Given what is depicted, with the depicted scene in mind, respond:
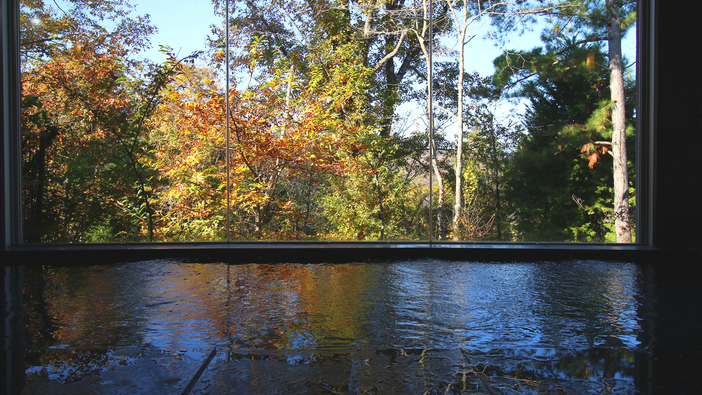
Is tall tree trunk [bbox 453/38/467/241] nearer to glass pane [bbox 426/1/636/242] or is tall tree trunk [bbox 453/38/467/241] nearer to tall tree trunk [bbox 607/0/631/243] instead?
glass pane [bbox 426/1/636/242]

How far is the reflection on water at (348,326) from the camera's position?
4.37 ft

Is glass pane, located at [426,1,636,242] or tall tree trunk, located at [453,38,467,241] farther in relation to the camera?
tall tree trunk, located at [453,38,467,241]

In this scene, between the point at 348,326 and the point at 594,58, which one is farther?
the point at 594,58

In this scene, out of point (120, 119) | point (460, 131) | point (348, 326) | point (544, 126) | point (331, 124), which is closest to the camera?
point (348, 326)

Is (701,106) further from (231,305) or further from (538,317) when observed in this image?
(231,305)

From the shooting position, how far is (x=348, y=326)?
75.0 inches

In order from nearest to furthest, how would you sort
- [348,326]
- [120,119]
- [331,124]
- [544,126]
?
1. [348,326]
2. [544,126]
3. [120,119]
4. [331,124]

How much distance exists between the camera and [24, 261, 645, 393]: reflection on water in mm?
1332

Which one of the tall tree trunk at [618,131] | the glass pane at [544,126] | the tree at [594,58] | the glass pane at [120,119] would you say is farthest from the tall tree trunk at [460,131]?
the glass pane at [120,119]

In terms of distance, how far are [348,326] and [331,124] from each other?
3.43 m

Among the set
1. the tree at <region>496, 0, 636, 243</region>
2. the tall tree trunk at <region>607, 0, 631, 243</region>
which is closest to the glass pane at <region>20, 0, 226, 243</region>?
the tree at <region>496, 0, 636, 243</region>

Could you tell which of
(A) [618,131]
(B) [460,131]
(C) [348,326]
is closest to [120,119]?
(B) [460,131]

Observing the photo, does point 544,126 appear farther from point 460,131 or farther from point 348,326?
point 348,326

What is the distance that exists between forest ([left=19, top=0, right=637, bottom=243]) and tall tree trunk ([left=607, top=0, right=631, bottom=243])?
1cm
